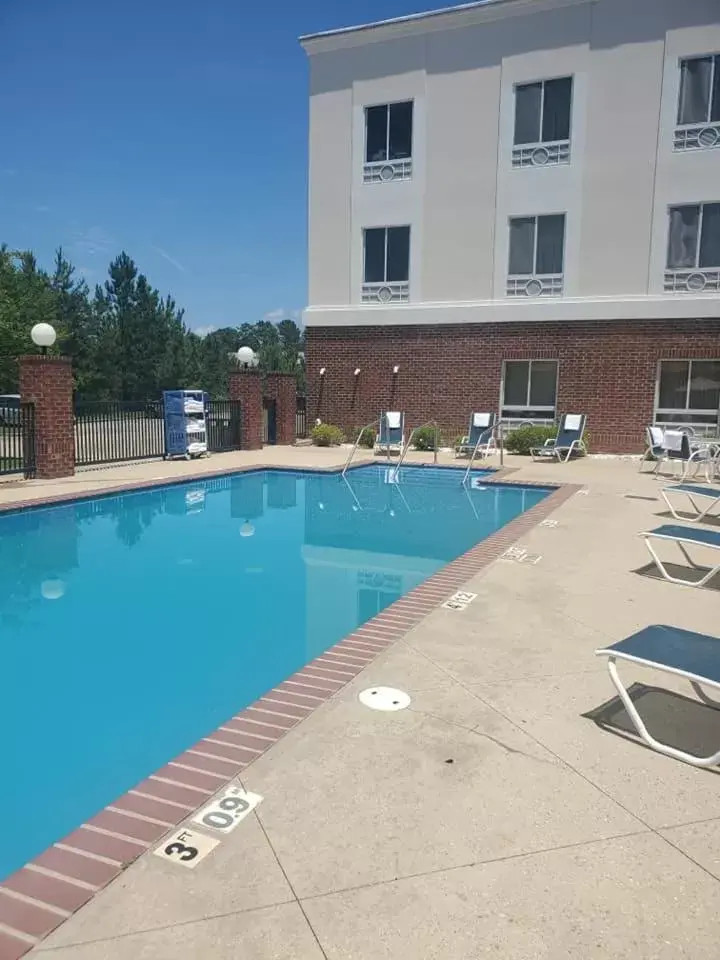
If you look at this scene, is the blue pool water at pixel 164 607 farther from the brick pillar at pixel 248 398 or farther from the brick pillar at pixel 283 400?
the brick pillar at pixel 283 400

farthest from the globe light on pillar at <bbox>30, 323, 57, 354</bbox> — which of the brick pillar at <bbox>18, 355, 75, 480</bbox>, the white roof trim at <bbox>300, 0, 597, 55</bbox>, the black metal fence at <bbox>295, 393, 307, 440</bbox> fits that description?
the white roof trim at <bbox>300, 0, 597, 55</bbox>

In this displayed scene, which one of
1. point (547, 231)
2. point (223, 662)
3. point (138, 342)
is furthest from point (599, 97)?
point (138, 342)

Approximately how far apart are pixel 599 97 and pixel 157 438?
552 inches

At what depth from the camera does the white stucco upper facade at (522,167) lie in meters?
16.5

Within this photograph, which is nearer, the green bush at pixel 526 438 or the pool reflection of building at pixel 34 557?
the pool reflection of building at pixel 34 557

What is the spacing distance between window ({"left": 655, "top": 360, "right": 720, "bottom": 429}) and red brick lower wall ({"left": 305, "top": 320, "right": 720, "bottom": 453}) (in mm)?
316

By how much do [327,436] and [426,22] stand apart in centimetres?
1113

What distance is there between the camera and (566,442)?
669 inches

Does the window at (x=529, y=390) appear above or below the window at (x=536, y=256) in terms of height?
below

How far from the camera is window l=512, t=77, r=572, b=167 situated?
57.2 ft

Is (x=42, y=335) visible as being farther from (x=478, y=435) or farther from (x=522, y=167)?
(x=522, y=167)

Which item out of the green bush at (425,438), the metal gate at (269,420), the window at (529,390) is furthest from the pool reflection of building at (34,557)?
the window at (529,390)

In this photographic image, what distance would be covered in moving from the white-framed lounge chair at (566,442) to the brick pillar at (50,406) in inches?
417

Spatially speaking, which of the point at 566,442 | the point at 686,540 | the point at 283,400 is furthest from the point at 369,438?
the point at 686,540
